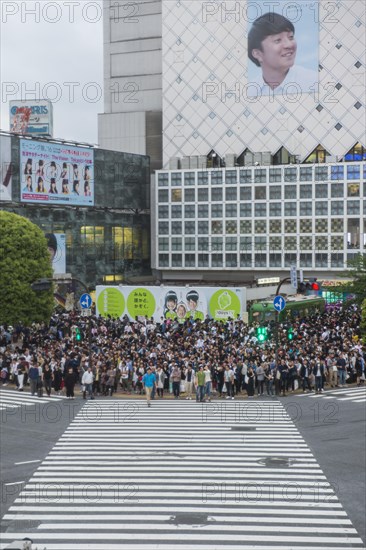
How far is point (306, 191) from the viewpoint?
266 ft

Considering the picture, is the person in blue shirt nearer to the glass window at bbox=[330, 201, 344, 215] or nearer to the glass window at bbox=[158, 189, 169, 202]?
the glass window at bbox=[330, 201, 344, 215]

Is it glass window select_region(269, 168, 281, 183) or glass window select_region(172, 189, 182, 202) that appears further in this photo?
glass window select_region(172, 189, 182, 202)

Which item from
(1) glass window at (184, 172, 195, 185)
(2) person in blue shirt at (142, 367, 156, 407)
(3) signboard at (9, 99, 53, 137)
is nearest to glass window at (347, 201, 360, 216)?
(1) glass window at (184, 172, 195, 185)

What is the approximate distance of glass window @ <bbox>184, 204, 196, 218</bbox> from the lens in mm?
85650

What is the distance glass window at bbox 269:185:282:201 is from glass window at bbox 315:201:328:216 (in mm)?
4129

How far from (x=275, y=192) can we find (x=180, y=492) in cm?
6654

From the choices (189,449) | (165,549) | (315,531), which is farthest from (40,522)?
(189,449)

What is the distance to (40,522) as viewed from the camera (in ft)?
52.5

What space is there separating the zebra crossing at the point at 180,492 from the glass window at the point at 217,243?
58704 mm

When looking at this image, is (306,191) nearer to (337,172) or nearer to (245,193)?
(337,172)

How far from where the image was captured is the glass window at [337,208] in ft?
262

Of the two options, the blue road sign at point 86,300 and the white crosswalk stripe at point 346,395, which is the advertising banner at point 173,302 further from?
the white crosswalk stripe at point 346,395

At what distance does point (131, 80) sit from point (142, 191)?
23730 mm

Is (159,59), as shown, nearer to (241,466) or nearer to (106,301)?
(106,301)
